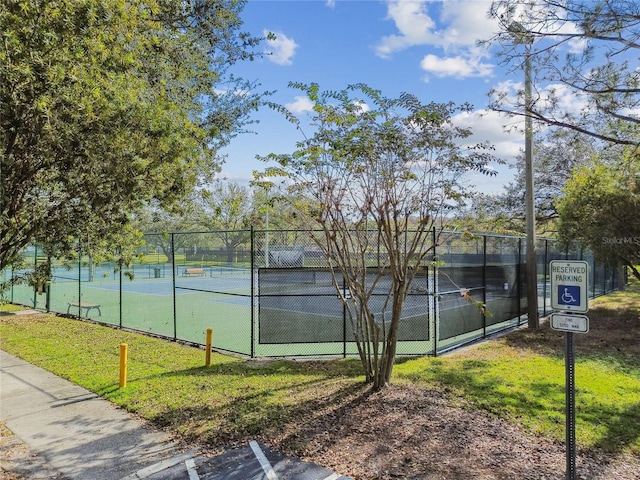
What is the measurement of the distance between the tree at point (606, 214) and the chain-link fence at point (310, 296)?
169 cm

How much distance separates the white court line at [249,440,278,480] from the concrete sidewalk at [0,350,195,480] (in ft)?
2.05

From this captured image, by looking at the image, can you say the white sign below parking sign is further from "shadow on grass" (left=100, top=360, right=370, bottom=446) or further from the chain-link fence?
"shadow on grass" (left=100, top=360, right=370, bottom=446)

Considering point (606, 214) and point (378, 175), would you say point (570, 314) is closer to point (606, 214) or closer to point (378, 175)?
point (378, 175)

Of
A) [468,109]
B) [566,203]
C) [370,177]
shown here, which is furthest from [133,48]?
[566,203]

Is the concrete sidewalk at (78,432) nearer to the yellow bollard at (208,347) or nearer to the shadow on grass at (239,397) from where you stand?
the shadow on grass at (239,397)

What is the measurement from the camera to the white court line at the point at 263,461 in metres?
3.74

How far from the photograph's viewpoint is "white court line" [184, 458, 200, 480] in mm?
3758

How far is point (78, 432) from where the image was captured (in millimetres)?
4809

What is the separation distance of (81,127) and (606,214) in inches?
544

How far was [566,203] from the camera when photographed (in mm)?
14273

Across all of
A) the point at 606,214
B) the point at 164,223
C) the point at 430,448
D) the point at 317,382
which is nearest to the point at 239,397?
the point at 317,382

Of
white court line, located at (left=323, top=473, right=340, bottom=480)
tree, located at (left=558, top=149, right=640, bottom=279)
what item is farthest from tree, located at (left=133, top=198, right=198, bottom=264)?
tree, located at (left=558, top=149, right=640, bottom=279)

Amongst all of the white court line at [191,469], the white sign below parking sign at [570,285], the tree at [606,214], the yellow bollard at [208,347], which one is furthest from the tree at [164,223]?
the tree at [606,214]

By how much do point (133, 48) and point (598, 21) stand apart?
6329mm
